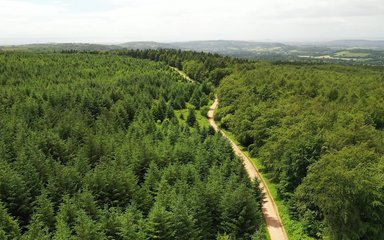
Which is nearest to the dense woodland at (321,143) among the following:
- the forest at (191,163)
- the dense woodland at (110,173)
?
the forest at (191,163)

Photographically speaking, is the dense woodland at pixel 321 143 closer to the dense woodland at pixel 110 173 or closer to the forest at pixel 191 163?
the forest at pixel 191 163

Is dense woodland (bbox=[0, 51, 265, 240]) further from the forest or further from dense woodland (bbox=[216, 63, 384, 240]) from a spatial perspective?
dense woodland (bbox=[216, 63, 384, 240])

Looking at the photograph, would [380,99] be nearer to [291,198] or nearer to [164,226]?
[291,198]

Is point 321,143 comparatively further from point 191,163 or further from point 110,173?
point 110,173

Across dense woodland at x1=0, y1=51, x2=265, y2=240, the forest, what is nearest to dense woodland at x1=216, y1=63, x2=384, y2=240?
the forest

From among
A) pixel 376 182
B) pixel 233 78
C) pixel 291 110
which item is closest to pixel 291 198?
pixel 376 182

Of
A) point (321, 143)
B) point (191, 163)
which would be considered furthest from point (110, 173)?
point (321, 143)
